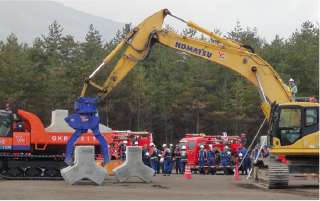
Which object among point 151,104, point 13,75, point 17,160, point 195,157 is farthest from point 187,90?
point 17,160

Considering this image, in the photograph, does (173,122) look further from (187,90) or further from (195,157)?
(195,157)

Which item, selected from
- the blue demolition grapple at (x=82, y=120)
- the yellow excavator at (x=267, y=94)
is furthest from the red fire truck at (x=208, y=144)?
the blue demolition grapple at (x=82, y=120)

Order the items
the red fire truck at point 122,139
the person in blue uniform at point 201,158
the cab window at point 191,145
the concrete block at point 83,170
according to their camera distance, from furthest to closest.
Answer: the red fire truck at point 122,139, the cab window at point 191,145, the person in blue uniform at point 201,158, the concrete block at point 83,170

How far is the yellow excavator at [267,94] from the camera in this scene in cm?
1658

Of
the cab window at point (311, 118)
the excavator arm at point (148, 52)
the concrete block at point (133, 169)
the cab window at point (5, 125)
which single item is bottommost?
the concrete block at point (133, 169)

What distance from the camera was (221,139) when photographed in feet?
105

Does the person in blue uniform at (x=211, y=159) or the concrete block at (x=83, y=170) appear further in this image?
the person in blue uniform at (x=211, y=159)

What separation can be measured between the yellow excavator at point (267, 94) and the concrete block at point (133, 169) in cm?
281

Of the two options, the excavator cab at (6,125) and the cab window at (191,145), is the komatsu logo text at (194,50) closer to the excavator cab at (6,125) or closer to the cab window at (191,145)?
the excavator cab at (6,125)

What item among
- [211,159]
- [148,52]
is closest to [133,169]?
[148,52]

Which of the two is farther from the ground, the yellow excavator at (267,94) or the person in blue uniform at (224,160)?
the yellow excavator at (267,94)

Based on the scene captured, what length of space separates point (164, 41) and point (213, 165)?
38.7 ft

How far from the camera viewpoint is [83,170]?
1877cm

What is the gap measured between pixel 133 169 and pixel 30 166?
549cm
